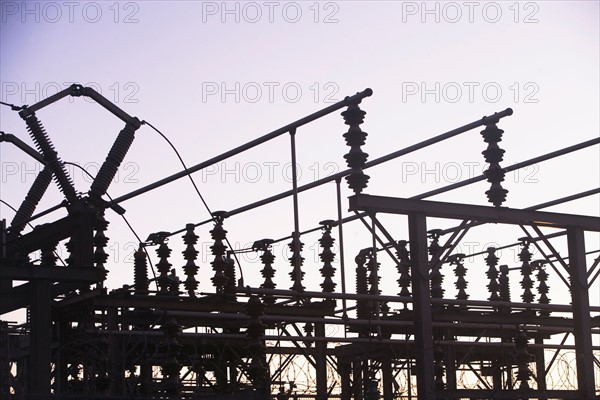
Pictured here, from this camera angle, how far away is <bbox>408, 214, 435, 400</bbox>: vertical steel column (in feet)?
67.0

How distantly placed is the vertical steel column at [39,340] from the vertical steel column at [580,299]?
10.2 m

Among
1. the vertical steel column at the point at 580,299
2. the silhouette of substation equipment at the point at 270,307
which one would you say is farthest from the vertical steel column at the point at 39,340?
the vertical steel column at the point at 580,299

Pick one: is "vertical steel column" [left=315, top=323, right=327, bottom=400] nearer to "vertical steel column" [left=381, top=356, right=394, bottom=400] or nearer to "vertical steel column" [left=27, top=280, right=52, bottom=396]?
"vertical steel column" [left=381, top=356, right=394, bottom=400]

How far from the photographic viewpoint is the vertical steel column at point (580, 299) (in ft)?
74.9

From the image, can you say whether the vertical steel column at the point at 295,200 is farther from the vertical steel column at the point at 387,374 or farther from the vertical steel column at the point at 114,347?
the vertical steel column at the point at 387,374

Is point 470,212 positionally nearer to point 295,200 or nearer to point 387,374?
point 295,200

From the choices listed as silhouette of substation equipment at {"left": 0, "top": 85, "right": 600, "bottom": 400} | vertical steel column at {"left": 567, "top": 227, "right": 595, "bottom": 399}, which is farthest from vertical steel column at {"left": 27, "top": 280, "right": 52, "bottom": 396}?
vertical steel column at {"left": 567, "top": 227, "right": 595, "bottom": 399}

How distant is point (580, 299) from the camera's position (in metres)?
23.3

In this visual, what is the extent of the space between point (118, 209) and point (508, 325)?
9.88 meters

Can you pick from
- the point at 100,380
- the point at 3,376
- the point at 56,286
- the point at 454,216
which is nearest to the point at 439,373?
the point at 454,216

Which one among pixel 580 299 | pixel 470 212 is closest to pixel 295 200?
pixel 470 212

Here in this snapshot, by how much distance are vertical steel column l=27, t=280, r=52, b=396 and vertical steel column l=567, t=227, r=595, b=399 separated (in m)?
10.2

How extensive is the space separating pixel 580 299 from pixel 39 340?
35.0ft

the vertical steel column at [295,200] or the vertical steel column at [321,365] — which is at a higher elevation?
the vertical steel column at [295,200]
